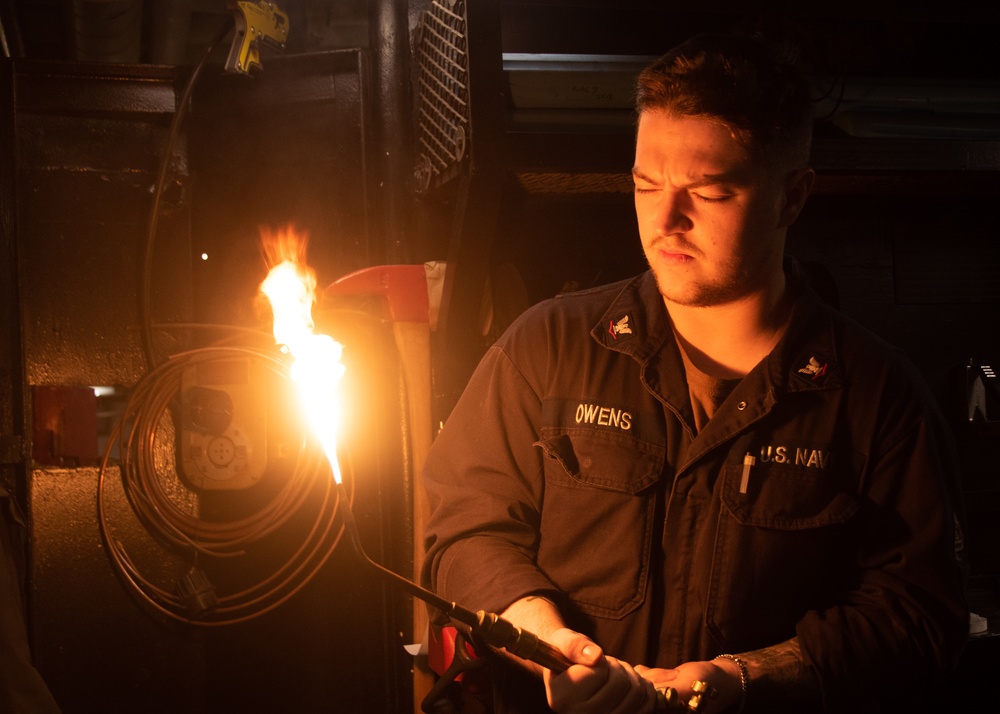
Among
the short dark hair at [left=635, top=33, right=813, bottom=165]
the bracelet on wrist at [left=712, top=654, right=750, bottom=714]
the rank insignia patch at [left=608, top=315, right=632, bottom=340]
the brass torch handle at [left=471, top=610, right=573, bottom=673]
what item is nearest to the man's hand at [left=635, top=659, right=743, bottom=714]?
the bracelet on wrist at [left=712, top=654, right=750, bottom=714]

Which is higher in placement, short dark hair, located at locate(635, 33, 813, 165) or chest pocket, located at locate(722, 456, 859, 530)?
short dark hair, located at locate(635, 33, 813, 165)

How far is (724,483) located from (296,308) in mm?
2132

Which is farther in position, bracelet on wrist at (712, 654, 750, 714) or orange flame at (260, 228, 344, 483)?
orange flame at (260, 228, 344, 483)

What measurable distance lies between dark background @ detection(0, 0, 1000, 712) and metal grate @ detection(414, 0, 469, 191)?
4 cm

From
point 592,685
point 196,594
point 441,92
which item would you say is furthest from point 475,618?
point 196,594

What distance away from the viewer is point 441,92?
3.20 metres

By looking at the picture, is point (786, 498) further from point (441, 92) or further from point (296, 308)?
point (296, 308)

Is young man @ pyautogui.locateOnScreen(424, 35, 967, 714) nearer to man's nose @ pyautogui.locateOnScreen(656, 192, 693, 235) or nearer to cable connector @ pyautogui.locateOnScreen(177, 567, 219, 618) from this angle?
man's nose @ pyautogui.locateOnScreen(656, 192, 693, 235)

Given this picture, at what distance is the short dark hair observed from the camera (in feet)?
6.16

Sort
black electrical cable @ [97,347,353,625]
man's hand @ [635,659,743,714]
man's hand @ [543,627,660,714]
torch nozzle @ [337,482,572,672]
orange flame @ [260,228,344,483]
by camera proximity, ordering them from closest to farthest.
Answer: torch nozzle @ [337,482,572,672], man's hand @ [543,627,660,714], man's hand @ [635,659,743,714], orange flame @ [260,228,344,483], black electrical cable @ [97,347,353,625]

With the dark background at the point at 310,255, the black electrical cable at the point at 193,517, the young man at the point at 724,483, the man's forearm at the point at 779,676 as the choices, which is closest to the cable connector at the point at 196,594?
the black electrical cable at the point at 193,517

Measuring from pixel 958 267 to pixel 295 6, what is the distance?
3.11 meters

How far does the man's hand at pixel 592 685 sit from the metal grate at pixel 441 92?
1.66m

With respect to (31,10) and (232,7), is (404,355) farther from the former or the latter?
(31,10)
